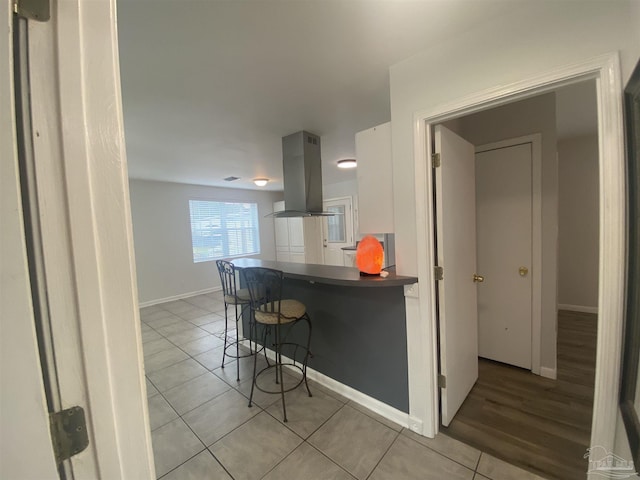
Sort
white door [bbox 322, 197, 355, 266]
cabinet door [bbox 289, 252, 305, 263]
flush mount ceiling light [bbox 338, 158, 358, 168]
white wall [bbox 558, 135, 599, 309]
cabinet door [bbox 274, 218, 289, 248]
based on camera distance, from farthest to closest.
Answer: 1. cabinet door [bbox 274, 218, 289, 248]
2. cabinet door [bbox 289, 252, 305, 263]
3. white door [bbox 322, 197, 355, 266]
4. flush mount ceiling light [bbox 338, 158, 358, 168]
5. white wall [bbox 558, 135, 599, 309]

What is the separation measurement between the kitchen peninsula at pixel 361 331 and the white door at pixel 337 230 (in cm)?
348

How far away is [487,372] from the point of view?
2.37 m

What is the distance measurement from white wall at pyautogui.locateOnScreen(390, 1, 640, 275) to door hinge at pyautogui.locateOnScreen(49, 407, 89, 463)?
158 cm

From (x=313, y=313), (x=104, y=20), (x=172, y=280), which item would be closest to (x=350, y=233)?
(x=313, y=313)

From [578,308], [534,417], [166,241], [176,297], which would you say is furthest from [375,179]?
[176,297]

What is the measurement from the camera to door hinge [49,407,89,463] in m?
0.44

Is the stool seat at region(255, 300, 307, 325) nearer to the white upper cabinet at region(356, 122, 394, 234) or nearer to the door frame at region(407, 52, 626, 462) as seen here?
the white upper cabinet at region(356, 122, 394, 234)

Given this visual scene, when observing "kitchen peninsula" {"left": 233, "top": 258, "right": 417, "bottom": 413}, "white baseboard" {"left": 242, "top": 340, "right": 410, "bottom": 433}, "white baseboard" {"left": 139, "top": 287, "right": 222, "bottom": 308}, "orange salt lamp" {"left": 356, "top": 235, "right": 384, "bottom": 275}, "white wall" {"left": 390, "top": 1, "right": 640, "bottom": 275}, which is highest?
"white wall" {"left": 390, "top": 1, "right": 640, "bottom": 275}

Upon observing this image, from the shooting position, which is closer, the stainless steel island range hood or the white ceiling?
the white ceiling

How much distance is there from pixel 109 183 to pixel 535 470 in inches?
93.8

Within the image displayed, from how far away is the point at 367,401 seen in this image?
1969 millimetres

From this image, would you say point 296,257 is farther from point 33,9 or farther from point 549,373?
point 33,9

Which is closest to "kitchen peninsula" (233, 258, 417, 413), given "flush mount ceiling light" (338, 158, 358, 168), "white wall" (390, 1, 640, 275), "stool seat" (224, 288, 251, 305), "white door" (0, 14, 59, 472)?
"white wall" (390, 1, 640, 275)

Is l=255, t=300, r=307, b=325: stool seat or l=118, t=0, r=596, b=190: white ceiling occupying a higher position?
l=118, t=0, r=596, b=190: white ceiling
